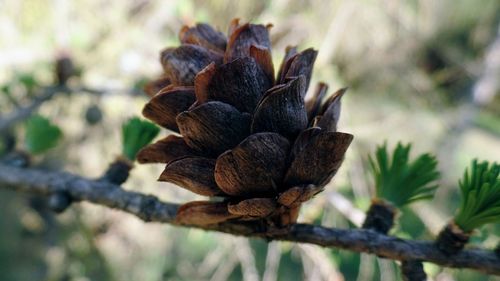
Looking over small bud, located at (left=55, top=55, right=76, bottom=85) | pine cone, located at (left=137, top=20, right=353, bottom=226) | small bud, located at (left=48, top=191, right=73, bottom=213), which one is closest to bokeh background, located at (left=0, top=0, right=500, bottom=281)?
small bud, located at (left=55, top=55, right=76, bottom=85)

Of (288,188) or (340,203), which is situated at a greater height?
(288,188)

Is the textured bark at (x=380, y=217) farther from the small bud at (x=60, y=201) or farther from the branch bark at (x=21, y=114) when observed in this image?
the branch bark at (x=21, y=114)

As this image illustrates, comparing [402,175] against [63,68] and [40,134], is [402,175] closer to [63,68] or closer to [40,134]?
[40,134]

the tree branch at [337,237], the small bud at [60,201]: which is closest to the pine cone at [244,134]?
the tree branch at [337,237]

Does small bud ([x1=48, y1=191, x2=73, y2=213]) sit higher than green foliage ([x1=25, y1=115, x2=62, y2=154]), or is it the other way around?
green foliage ([x1=25, y1=115, x2=62, y2=154])

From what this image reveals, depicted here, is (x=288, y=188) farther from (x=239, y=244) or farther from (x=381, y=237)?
(x=239, y=244)

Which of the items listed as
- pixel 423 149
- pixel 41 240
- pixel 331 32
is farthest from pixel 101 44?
pixel 423 149

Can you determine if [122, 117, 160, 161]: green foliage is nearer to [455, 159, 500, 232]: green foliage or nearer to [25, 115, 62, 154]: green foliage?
[25, 115, 62, 154]: green foliage
